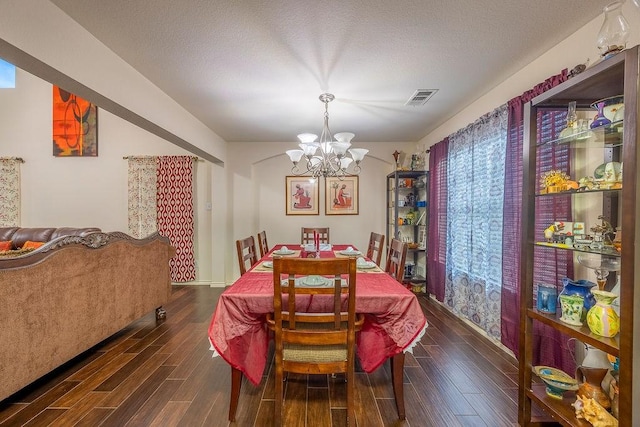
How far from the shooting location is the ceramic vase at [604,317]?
1221 mm

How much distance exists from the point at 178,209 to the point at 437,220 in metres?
Answer: 4.02

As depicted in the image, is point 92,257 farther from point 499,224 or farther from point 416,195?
point 416,195

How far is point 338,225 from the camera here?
15.7ft

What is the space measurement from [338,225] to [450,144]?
2.15 metres

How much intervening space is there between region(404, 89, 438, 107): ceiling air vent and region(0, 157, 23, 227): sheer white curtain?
614cm

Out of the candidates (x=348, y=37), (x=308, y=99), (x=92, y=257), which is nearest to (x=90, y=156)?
(x=92, y=257)

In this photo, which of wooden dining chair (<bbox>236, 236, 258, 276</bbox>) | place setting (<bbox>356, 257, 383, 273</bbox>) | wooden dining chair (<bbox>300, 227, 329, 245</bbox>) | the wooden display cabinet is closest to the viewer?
the wooden display cabinet

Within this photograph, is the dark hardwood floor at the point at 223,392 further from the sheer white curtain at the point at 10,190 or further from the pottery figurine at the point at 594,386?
the sheer white curtain at the point at 10,190

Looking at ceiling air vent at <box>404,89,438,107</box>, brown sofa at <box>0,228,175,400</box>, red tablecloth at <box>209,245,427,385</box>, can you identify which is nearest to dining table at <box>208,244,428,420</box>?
red tablecloth at <box>209,245,427,385</box>

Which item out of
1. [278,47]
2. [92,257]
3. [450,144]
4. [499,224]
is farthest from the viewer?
[450,144]

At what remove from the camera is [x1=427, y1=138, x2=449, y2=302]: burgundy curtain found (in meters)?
3.60

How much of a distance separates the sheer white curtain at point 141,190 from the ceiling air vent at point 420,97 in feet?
13.2

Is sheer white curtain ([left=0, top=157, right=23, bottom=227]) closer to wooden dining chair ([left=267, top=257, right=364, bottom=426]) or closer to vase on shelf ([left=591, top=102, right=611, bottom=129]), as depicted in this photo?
wooden dining chair ([left=267, top=257, right=364, bottom=426])

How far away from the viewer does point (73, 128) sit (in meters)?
4.64
